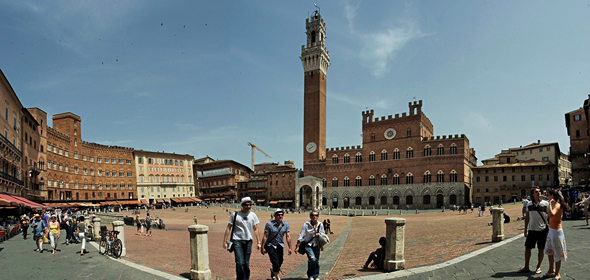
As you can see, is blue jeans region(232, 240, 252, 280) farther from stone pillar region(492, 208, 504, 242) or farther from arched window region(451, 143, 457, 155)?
arched window region(451, 143, 457, 155)

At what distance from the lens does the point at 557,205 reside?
6.11 meters

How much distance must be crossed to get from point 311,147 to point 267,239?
61550 millimetres

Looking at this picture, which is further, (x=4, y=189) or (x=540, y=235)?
(x=4, y=189)

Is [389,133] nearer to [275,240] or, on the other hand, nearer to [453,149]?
[453,149]

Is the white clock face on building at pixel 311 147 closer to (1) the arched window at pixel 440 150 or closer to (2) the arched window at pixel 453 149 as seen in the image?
(1) the arched window at pixel 440 150

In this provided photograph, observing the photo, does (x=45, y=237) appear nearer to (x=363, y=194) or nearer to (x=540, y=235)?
(x=540, y=235)

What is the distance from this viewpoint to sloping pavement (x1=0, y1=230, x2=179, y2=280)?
8562mm

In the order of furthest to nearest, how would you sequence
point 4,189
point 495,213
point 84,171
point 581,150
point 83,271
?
point 84,171, point 581,150, point 4,189, point 495,213, point 83,271

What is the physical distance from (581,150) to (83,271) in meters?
57.5

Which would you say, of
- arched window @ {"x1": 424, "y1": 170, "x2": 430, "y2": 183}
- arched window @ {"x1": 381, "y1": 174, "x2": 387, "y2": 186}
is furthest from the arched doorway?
arched window @ {"x1": 381, "y1": 174, "x2": 387, "y2": 186}

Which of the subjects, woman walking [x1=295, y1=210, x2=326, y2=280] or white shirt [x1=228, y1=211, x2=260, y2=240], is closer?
white shirt [x1=228, y1=211, x2=260, y2=240]

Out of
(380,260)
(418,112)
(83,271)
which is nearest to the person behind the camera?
(380,260)

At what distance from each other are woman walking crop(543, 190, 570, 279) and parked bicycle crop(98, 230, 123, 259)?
11.0 meters

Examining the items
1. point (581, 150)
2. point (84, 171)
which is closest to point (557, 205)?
point (581, 150)
